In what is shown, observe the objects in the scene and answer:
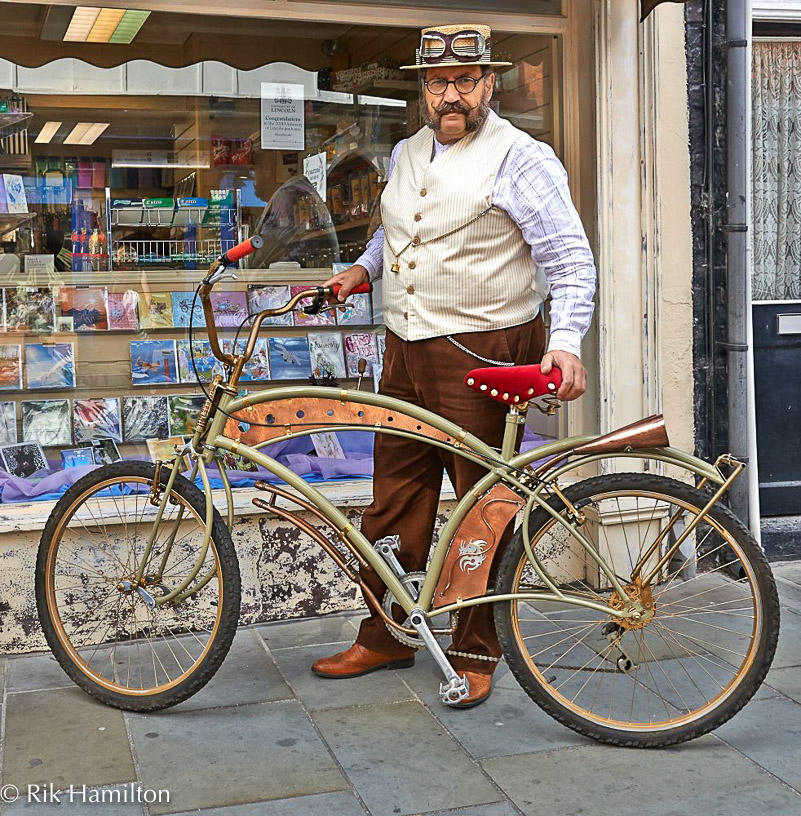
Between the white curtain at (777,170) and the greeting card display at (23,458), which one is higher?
the white curtain at (777,170)

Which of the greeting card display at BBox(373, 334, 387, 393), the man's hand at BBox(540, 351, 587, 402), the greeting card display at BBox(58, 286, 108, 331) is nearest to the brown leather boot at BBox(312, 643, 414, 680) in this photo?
the man's hand at BBox(540, 351, 587, 402)

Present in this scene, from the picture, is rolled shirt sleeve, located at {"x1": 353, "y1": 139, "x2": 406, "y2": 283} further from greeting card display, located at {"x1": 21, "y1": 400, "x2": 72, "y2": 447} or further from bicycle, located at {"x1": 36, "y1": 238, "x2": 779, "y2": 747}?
greeting card display, located at {"x1": 21, "y1": 400, "x2": 72, "y2": 447}

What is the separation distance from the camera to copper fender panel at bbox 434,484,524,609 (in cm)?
342

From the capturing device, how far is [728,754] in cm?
326

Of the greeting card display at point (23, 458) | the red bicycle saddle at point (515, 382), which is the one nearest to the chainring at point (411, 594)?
the red bicycle saddle at point (515, 382)

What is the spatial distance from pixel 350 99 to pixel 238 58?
545 mm

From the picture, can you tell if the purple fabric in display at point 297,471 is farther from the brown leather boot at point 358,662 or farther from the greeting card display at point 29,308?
the brown leather boot at point 358,662

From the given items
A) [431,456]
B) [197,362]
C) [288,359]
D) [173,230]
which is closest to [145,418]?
[197,362]

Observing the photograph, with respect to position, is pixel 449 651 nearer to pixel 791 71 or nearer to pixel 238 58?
pixel 238 58

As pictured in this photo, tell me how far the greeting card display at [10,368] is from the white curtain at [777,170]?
3.29 metres

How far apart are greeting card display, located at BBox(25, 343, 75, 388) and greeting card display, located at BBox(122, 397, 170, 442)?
262mm

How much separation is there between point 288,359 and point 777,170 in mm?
2412

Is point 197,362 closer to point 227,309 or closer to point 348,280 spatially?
point 227,309

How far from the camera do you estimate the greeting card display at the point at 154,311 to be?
5055 millimetres
